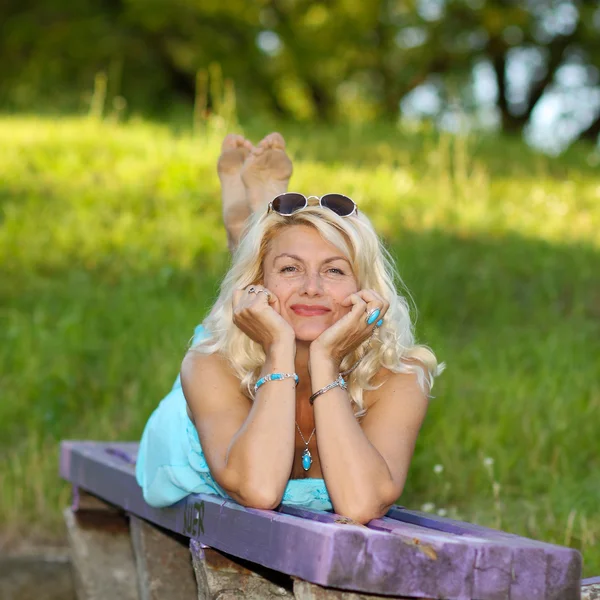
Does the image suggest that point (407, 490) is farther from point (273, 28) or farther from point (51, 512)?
point (273, 28)

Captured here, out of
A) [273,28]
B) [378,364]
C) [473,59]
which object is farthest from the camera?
[473,59]

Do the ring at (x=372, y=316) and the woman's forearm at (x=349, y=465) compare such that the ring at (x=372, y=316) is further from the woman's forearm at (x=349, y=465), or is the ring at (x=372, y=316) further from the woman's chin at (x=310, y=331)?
the woman's forearm at (x=349, y=465)

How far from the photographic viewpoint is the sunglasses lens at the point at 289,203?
290cm

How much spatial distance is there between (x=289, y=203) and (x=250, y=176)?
1416mm

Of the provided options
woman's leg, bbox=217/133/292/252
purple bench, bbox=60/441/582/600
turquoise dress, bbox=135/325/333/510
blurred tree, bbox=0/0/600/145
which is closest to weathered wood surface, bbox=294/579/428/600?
purple bench, bbox=60/441/582/600

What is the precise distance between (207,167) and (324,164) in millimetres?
1067

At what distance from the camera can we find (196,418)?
278cm

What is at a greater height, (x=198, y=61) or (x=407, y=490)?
(x=198, y=61)

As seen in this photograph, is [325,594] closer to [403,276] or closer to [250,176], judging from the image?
[250,176]

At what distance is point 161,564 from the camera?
325cm

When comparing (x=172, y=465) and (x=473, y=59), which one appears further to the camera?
(x=473, y=59)

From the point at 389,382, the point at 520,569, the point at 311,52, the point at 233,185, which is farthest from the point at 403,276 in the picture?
the point at 311,52

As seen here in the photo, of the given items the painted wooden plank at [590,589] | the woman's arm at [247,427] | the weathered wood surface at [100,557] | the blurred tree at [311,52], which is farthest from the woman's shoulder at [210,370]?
the blurred tree at [311,52]

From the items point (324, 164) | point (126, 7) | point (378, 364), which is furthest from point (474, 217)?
point (126, 7)
